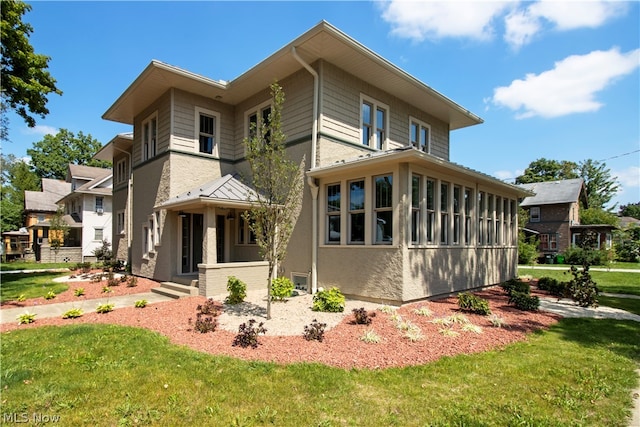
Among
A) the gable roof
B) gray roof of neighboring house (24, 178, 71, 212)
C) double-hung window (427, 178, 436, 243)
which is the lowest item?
double-hung window (427, 178, 436, 243)

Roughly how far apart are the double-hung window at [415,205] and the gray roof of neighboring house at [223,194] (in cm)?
422

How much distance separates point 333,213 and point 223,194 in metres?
3.46

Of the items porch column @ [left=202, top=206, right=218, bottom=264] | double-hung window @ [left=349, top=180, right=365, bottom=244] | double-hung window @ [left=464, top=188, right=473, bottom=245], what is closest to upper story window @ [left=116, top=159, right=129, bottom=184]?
porch column @ [left=202, top=206, right=218, bottom=264]

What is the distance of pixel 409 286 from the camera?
8.29 metres

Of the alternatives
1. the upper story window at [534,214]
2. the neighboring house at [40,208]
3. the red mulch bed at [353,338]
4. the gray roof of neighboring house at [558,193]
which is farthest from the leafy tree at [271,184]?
the upper story window at [534,214]

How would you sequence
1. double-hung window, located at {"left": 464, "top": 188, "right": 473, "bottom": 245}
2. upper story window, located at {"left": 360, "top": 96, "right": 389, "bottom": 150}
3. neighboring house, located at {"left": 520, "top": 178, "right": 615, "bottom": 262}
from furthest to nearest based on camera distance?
neighboring house, located at {"left": 520, "top": 178, "right": 615, "bottom": 262} → upper story window, located at {"left": 360, "top": 96, "right": 389, "bottom": 150} → double-hung window, located at {"left": 464, "top": 188, "right": 473, "bottom": 245}

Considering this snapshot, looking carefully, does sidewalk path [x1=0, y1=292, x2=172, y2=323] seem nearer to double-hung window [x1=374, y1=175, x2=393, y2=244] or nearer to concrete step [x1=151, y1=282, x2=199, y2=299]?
concrete step [x1=151, y1=282, x2=199, y2=299]

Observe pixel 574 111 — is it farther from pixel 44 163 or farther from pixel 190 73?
pixel 44 163

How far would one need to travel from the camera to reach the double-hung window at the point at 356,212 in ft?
30.1

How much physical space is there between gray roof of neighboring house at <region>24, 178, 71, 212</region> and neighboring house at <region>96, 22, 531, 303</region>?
2711 centimetres

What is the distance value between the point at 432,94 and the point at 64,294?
14.2m

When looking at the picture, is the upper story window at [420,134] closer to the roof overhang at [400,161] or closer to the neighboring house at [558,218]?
the roof overhang at [400,161]

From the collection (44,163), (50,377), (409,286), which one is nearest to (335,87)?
(409,286)

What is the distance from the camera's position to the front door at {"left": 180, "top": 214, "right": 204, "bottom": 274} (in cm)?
1227
